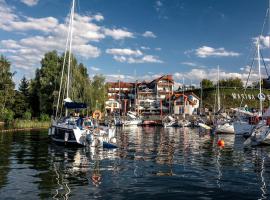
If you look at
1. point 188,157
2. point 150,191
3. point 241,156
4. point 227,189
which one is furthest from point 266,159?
point 150,191

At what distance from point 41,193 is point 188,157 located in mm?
16282

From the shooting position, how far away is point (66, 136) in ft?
130

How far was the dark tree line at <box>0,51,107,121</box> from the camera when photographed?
90.1 meters

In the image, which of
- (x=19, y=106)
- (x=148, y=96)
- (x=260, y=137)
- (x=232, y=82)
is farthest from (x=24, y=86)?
(x=232, y=82)

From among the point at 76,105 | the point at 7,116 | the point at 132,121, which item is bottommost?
the point at 132,121

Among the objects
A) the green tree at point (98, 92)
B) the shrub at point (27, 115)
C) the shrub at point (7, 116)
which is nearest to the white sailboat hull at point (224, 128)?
the green tree at point (98, 92)

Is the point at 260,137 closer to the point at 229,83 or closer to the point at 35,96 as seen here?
the point at 35,96

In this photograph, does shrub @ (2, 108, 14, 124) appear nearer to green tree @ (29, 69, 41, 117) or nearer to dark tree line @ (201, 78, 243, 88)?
green tree @ (29, 69, 41, 117)

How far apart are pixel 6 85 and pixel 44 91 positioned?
11.1 m

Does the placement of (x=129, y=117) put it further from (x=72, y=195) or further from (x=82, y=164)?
(x=72, y=195)

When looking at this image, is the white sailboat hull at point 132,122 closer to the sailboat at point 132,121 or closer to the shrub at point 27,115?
the sailboat at point 132,121

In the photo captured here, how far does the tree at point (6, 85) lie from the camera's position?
93.9 metres

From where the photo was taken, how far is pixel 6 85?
3735 inches

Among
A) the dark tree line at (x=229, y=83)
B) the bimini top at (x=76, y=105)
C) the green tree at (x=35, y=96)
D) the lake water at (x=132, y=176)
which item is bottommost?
the lake water at (x=132, y=176)
